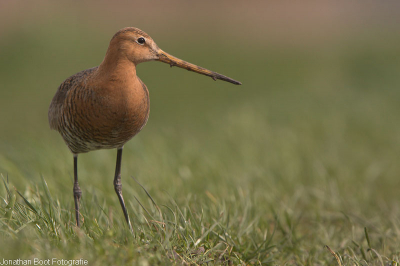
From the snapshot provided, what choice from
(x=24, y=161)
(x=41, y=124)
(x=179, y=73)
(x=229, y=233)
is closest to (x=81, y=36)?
(x=179, y=73)

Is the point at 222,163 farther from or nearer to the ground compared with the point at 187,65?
nearer to the ground

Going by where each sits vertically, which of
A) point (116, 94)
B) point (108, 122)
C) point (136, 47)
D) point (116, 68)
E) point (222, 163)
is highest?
point (136, 47)

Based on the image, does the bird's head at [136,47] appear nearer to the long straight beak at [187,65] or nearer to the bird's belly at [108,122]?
the long straight beak at [187,65]

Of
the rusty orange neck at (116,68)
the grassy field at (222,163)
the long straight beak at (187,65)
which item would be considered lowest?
the grassy field at (222,163)

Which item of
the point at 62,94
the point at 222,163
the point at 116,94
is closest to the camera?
the point at 116,94

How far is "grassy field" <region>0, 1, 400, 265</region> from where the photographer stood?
3.40m

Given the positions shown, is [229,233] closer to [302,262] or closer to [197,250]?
[197,250]

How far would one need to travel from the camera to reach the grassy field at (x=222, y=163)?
3.40m

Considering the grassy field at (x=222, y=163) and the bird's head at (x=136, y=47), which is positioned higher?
the bird's head at (x=136, y=47)

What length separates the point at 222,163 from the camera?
20.1 feet

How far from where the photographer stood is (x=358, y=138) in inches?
291

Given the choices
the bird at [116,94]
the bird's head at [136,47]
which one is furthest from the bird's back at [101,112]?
the bird's head at [136,47]

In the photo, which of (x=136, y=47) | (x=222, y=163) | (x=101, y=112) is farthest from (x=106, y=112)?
(x=222, y=163)

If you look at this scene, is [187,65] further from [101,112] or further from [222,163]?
[222,163]
